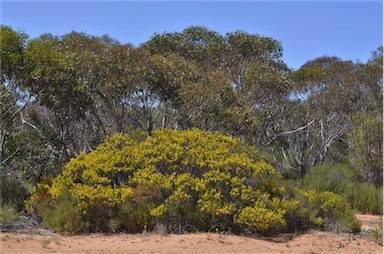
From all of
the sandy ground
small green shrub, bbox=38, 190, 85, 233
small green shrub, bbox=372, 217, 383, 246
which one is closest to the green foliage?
small green shrub, bbox=38, 190, 85, 233

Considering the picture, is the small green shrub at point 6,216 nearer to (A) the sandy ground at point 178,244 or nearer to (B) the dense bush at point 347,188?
(A) the sandy ground at point 178,244

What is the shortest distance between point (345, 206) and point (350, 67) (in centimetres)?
1646

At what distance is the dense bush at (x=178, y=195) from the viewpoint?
9.79 meters

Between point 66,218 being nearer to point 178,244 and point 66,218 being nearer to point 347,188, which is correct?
point 178,244

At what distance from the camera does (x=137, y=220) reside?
9.85 metres

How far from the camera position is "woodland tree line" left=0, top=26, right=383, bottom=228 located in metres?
13.6

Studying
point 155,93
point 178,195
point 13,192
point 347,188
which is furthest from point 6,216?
point 347,188

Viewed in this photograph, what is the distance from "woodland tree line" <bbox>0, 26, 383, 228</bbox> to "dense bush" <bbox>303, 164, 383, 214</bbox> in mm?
745

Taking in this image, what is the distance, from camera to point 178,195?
9727 millimetres

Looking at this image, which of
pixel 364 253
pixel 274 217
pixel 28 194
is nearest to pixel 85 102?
pixel 28 194

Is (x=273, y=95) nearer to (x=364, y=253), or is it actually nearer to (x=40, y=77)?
(x=40, y=77)

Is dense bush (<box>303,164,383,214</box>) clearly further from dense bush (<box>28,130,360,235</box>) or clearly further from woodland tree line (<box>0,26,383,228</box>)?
dense bush (<box>28,130,360,235</box>)

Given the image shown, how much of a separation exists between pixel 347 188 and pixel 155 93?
22.4 feet

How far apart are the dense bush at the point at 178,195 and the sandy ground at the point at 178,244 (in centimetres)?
40
